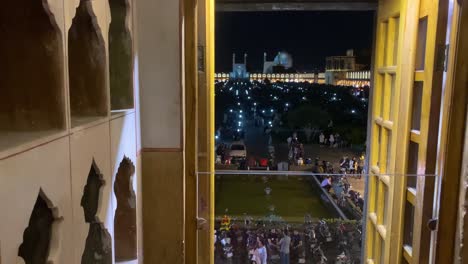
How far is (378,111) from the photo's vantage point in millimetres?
2627

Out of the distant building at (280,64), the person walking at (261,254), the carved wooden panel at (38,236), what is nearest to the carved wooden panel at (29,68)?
the carved wooden panel at (38,236)

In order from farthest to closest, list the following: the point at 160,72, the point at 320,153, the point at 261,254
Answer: the point at 320,153 < the point at 261,254 < the point at 160,72

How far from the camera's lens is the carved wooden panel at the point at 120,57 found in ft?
5.16

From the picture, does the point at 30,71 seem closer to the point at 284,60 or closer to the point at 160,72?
the point at 160,72

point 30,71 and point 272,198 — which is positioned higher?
point 30,71

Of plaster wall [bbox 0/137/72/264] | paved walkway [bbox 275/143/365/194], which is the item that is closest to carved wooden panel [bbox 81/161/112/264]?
plaster wall [bbox 0/137/72/264]

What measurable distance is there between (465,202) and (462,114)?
0.31 meters

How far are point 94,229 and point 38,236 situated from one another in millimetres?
329

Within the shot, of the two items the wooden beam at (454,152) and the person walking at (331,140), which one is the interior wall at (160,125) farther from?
the person walking at (331,140)

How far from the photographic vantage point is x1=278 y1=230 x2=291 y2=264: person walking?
2656 mm

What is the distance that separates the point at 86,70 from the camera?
4.18 ft

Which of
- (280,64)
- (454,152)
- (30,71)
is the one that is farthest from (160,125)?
(280,64)

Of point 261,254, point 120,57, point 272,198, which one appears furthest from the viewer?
point 272,198

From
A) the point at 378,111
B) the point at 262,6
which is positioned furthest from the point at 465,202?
the point at 262,6
